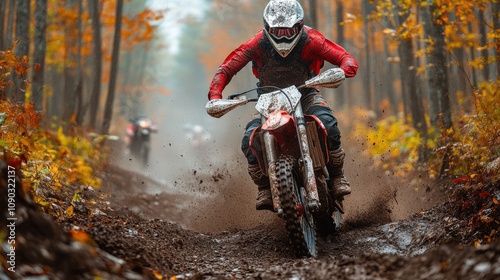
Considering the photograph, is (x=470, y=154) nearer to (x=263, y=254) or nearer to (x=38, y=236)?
(x=263, y=254)

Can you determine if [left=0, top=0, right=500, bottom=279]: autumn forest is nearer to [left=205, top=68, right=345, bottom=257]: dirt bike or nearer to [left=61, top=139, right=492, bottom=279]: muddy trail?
[left=61, top=139, right=492, bottom=279]: muddy trail

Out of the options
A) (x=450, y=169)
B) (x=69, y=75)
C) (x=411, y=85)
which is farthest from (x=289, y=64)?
(x=69, y=75)

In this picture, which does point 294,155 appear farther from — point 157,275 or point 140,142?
point 140,142

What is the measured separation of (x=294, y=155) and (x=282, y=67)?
1.36 metres

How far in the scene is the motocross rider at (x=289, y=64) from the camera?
26.0 feet

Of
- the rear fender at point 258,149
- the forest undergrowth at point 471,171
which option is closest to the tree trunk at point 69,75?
the forest undergrowth at point 471,171

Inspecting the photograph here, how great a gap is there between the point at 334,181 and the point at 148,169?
16.4 m

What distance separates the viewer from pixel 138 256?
5469 millimetres

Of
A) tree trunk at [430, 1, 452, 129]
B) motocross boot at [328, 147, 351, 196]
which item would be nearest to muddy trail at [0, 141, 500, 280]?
motocross boot at [328, 147, 351, 196]

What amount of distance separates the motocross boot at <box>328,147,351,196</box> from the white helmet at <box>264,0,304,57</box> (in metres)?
1.31

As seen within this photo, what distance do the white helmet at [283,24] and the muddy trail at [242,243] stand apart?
7.50 ft

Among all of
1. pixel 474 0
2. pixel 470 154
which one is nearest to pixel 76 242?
pixel 470 154

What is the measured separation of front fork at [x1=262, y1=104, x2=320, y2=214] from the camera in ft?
23.2

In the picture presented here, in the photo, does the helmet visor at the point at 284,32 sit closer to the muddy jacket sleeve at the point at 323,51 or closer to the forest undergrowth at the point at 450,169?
the muddy jacket sleeve at the point at 323,51
